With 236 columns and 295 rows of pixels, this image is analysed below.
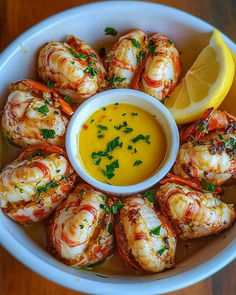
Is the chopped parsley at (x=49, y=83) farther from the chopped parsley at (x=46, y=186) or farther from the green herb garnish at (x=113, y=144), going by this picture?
the chopped parsley at (x=46, y=186)

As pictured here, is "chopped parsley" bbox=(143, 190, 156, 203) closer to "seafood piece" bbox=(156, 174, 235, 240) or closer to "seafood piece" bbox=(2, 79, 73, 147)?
"seafood piece" bbox=(156, 174, 235, 240)

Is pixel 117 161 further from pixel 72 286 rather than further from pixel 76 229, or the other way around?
pixel 72 286

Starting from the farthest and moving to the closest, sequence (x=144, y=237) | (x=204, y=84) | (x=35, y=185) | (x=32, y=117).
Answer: (x=204, y=84), (x=32, y=117), (x=35, y=185), (x=144, y=237)

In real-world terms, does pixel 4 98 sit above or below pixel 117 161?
above

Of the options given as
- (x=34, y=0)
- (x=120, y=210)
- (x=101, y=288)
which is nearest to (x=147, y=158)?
(x=120, y=210)

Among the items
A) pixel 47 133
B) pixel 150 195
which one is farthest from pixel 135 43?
pixel 150 195

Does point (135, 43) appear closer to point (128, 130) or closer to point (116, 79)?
point (116, 79)

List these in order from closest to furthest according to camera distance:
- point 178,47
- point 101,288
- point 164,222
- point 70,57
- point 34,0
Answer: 1. point 101,288
2. point 164,222
3. point 70,57
4. point 178,47
5. point 34,0

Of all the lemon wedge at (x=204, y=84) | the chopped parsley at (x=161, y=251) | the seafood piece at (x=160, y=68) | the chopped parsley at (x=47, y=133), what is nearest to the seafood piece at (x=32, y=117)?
the chopped parsley at (x=47, y=133)
